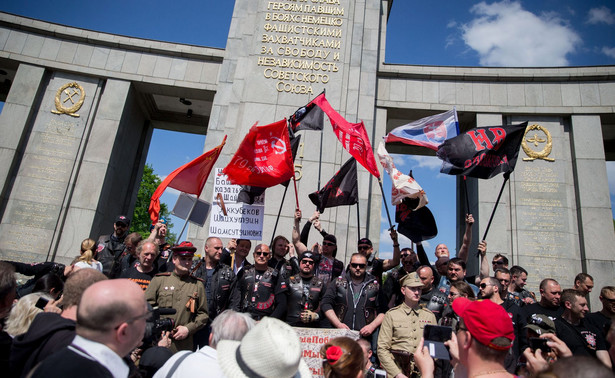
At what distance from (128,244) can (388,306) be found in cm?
490

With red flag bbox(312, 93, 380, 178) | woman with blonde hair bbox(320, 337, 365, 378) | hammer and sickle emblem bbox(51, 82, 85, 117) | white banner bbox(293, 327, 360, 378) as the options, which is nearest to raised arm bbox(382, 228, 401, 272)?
red flag bbox(312, 93, 380, 178)

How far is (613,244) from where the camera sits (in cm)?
1250

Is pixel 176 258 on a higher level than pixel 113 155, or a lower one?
lower

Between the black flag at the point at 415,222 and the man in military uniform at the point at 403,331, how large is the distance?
2.62 m

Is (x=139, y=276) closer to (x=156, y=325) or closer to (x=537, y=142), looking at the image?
(x=156, y=325)

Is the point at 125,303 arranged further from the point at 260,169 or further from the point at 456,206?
the point at 456,206

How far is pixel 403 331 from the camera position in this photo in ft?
16.4

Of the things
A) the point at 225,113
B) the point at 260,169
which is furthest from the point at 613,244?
the point at 225,113

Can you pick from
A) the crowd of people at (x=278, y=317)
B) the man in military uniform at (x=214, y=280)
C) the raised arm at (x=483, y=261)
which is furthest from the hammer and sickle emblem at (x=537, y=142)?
the man in military uniform at (x=214, y=280)

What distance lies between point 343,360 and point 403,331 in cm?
268

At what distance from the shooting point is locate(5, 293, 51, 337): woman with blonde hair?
3.14 m

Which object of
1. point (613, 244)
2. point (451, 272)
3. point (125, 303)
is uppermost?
point (613, 244)

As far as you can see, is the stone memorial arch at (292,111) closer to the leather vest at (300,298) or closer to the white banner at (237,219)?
the white banner at (237,219)

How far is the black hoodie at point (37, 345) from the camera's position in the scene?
239 cm
